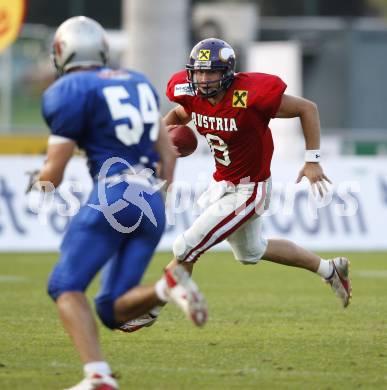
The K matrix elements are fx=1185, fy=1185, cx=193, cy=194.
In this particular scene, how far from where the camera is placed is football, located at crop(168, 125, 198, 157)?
7.15 meters

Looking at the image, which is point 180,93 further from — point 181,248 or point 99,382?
point 99,382

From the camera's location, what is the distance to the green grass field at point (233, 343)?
223 inches

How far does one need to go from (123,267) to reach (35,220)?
7.58m

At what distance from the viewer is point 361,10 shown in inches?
1244

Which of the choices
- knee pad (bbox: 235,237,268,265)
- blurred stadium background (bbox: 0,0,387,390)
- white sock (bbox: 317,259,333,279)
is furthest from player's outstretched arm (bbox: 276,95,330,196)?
blurred stadium background (bbox: 0,0,387,390)

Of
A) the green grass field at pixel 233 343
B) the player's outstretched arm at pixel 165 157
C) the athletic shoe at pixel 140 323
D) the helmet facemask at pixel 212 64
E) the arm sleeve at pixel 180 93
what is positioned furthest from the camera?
the arm sleeve at pixel 180 93

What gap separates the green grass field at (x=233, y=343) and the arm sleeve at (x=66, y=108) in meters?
1.21

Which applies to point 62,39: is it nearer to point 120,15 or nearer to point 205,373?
point 205,373

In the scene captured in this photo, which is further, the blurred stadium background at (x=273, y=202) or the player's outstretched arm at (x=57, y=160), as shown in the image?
the blurred stadium background at (x=273, y=202)

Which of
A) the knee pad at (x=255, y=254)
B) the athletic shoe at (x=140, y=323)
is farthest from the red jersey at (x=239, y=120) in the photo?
the athletic shoe at (x=140, y=323)

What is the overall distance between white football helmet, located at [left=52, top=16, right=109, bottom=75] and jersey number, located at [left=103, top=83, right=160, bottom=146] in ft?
0.73

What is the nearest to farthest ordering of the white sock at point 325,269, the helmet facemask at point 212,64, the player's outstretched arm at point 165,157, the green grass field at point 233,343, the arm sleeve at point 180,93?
the player's outstretched arm at point 165,157 < the green grass field at point 233,343 < the helmet facemask at point 212,64 < the arm sleeve at point 180,93 < the white sock at point 325,269

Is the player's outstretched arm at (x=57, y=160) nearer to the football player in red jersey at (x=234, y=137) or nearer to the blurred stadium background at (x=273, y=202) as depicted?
the blurred stadium background at (x=273, y=202)

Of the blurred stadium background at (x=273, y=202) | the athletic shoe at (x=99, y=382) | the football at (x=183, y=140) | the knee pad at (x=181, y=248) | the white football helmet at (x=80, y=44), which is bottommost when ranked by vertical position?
the blurred stadium background at (x=273, y=202)
